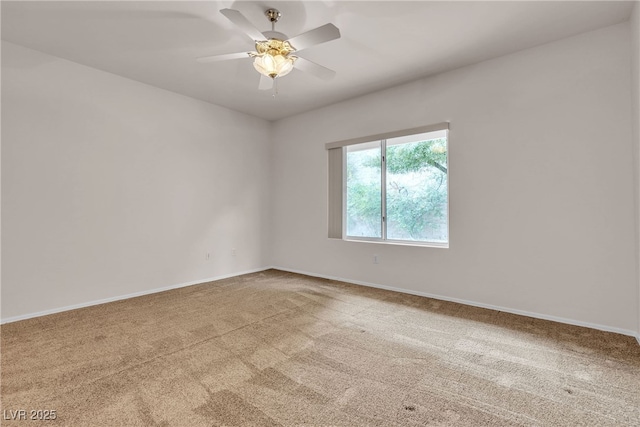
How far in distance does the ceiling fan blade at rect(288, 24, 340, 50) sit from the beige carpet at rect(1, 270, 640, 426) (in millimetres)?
2278

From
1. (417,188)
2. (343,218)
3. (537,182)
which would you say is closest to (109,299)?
(343,218)

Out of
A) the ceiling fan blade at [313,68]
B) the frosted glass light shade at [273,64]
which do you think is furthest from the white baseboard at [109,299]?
the ceiling fan blade at [313,68]

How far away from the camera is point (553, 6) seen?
2.31 m

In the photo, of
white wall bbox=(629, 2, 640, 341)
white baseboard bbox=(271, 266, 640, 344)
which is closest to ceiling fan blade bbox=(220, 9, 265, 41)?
white wall bbox=(629, 2, 640, 341)

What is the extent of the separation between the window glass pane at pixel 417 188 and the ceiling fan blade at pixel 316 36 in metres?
2.08

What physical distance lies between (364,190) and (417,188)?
2.67ft

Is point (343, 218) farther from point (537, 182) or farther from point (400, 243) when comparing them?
point (537, 182)

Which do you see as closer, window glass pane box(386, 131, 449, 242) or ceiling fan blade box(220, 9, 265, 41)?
ceiling fan blade box(220, 9, 265, 41)

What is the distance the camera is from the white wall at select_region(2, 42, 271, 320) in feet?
9.41

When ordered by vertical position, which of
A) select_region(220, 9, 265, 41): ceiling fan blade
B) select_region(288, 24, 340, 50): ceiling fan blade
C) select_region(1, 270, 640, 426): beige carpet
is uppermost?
select_region(220, 9, 265, 41): ceiling fan blade

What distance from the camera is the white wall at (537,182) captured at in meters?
2.52

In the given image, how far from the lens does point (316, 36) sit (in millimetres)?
2049

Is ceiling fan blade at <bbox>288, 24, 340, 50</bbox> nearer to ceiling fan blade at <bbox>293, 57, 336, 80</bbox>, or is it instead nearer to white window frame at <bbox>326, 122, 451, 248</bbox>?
ceiling fan blade at <bbox>293, 57, 336, 80</bbox>

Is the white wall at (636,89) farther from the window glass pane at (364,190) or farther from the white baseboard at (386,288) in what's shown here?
the window glass pane at (364,190)
